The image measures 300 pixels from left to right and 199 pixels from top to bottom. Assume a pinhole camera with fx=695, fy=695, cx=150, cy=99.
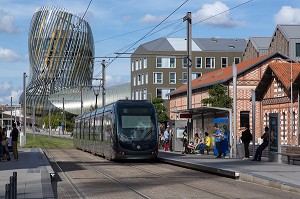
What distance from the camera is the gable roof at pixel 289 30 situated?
92.4 meters

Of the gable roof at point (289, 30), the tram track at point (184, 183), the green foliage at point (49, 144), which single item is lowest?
the tram track at point (184, 183)

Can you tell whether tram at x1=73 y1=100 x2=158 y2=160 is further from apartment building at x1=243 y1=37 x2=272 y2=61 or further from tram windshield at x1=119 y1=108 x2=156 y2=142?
apartment building at x1=243 y1=37 x2=272 y2=61

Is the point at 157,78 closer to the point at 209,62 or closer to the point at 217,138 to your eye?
the point at 209,62

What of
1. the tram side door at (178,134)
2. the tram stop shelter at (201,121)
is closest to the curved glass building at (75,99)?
the tram side door at (178,134)

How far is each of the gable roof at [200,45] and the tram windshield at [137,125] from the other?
293 ft

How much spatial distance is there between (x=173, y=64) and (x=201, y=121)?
3201 inches

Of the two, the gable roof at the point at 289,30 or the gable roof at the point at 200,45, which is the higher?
the gable roof at the point at 200,45

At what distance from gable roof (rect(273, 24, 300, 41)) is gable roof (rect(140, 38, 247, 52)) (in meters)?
28.7

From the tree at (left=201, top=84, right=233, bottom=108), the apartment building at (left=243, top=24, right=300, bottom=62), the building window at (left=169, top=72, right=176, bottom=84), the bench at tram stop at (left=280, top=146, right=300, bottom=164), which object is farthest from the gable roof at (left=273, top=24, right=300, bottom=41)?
the bench at tram stop at (left=280, top=146, right=300, bottom=164)

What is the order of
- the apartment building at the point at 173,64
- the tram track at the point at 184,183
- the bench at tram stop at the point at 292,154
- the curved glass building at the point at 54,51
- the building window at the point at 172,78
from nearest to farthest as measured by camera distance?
1. the tram track at the point at 184,183
2. the bench at tram stop at the point at 292,154
3. the apartment building at the point at 173,64
4. the building window at the point at 172,78
5. the curved glass building at the point at 54,51

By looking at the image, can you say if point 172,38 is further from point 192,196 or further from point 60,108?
point 192,196

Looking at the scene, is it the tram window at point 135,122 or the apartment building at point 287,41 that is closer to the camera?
the tram window at point 135,122

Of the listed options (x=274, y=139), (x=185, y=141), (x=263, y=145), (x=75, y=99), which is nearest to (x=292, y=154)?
(x=274, y=139)

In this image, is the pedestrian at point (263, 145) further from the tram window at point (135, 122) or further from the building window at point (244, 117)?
the building window at point (244, 117)
